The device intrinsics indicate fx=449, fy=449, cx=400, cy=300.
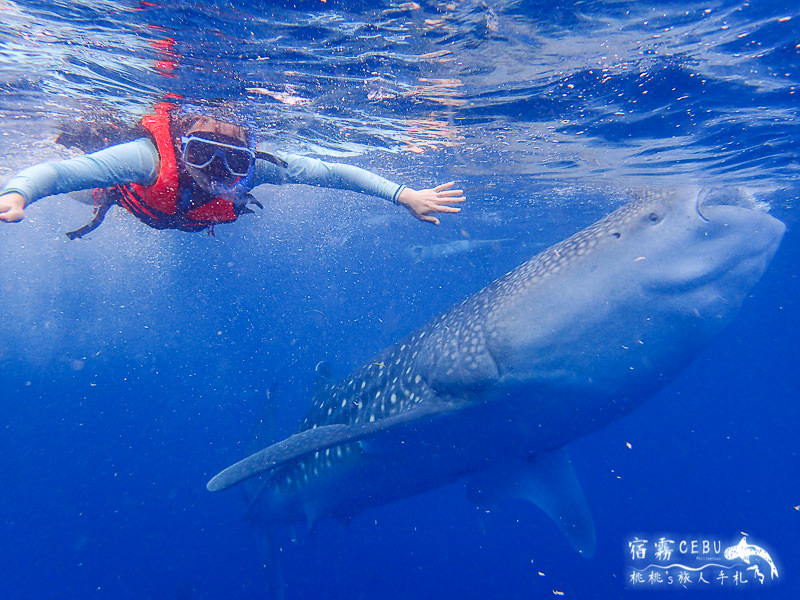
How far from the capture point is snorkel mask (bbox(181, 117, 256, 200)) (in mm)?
4207

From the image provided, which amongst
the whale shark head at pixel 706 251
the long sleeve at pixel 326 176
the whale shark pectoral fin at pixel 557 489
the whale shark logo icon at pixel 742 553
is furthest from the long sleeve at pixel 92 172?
the whale shark logo icon at pixel 742 553

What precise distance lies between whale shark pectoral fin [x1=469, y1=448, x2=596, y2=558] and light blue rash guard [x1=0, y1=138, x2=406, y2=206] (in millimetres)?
3224

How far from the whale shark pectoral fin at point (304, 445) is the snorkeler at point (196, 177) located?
1625mm

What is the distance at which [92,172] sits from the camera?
11.4ft

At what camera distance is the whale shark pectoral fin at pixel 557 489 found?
16.1ft

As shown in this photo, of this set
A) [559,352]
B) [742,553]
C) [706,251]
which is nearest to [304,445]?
[559,352]

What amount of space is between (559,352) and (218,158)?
3529mm

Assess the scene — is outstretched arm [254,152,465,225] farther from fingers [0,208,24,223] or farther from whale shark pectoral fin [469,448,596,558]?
whale shark pectoral fin [469,448,596,558]

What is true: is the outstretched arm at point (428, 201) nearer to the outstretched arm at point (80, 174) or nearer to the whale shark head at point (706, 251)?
the whale shark head at point (706, 251)

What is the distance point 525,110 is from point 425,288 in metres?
75.4

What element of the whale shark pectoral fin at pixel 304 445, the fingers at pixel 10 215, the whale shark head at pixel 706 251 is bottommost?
the whale shark pectoral fin at pixel 304 445

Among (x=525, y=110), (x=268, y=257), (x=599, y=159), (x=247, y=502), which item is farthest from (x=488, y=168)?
(x=268, y=257)

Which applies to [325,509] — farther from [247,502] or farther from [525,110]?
[525,110]

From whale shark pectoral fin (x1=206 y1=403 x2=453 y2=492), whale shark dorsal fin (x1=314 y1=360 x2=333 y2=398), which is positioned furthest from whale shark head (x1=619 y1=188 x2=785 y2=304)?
whale shark dorsal fin (x1=314 y1=360 x2=333 y2=398)
